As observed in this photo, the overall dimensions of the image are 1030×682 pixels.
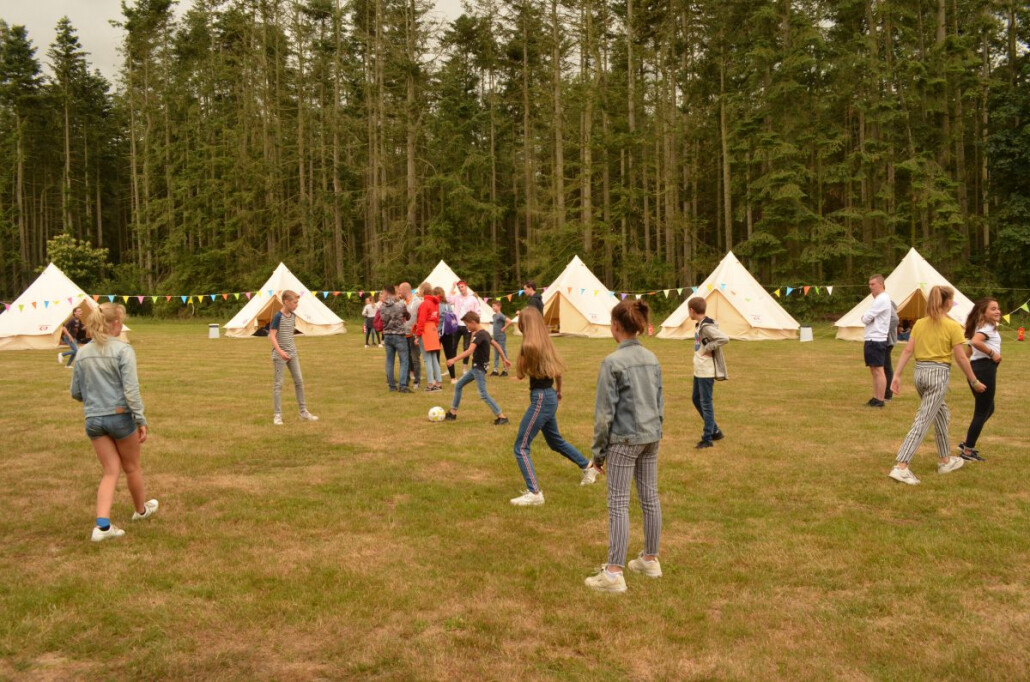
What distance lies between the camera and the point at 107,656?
3.79 metres

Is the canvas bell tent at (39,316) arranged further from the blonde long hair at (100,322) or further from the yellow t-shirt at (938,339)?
the yellow t-shirt at (938,339)

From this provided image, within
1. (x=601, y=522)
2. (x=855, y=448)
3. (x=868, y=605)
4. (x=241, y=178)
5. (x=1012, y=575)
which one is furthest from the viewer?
(x=241, y=178)

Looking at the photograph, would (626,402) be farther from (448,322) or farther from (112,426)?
(448,322)

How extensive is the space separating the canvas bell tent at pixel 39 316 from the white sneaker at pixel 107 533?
19.7 m

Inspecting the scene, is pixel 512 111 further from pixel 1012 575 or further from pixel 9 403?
pixel 1012 575

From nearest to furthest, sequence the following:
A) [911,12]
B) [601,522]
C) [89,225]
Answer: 1. [601,522]
2. [911,12]
3. [89,225]

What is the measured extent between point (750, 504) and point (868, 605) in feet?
6.63

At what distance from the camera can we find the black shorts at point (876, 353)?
418 inches

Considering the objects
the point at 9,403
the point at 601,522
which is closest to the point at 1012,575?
the point at 601,522

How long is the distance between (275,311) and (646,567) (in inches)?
925

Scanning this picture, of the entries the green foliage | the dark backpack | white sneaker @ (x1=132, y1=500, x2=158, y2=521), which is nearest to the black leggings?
white sneaker @ (x1=132, y1=500, x2=158, y2=521)

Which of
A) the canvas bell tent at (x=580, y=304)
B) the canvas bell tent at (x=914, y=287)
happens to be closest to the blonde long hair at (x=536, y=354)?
the canvas bell tent at (x=914, y=287)

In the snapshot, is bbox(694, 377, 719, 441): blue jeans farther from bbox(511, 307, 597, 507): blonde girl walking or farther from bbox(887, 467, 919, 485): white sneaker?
bbox(511, 307, 597, 507): blonde girl walking

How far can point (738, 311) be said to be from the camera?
23266 mm
